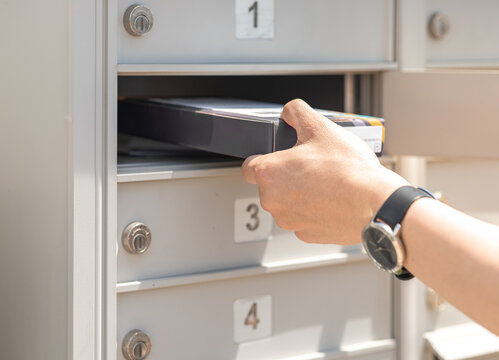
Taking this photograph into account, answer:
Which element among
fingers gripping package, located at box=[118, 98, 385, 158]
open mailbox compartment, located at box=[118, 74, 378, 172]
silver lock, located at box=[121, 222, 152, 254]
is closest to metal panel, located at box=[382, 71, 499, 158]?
open mailbox compartment, located at box=[118, 74, 378, 172]

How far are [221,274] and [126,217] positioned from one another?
14cm

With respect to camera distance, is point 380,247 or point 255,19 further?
point 255,19

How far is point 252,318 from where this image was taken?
922 mm

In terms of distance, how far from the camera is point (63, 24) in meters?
0.77

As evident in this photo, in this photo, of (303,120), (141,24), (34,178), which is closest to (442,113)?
(303,120)

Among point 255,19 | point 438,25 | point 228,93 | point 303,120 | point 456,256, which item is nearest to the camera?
point 456,256

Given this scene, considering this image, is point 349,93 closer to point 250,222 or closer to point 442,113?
point 442,113

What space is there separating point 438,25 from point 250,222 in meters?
0.41

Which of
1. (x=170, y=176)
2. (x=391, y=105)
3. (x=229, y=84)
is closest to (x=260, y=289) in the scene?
(x=170, y=176)

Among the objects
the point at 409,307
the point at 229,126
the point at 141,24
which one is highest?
the point at 141,24

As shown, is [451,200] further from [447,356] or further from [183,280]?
[183,280]

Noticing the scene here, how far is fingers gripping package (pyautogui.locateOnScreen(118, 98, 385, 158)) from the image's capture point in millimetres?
770

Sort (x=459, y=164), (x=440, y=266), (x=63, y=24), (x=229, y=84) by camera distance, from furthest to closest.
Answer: (x=229, y=84), (x=459, y=164), (x=63, y=24), (x=440, y=266)

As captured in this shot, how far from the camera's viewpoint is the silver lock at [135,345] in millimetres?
830
